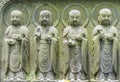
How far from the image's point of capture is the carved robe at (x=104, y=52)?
9.07 m

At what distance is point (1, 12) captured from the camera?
951 centimetres

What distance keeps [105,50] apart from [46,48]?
1014 millimetres

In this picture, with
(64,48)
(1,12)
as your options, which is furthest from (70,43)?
(1,12)

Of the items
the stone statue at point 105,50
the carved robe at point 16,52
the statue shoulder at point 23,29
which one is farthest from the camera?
the statue shoulder at point 23,29

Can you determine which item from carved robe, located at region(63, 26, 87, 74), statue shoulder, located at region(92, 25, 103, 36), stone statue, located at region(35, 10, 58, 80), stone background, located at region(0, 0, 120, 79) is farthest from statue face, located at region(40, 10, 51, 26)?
statue shoulder, located at region(92, 25, 103, 36)

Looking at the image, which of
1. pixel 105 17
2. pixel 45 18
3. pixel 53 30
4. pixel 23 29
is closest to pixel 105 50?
pixel 105 17

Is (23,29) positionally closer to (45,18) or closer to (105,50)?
(45,18)

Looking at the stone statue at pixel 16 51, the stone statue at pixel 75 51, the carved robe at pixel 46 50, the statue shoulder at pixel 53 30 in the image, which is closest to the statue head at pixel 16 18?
the stone statue at pixel 16 51

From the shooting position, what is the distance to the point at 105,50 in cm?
912

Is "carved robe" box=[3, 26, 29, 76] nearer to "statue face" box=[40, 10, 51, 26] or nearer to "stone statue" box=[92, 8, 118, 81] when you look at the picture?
"statue face" box=[40, 10, 51, 26]

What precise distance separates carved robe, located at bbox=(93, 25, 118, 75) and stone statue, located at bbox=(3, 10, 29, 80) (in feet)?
3.94

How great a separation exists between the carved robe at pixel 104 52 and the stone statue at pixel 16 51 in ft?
3.94

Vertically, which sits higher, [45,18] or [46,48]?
[45,18]

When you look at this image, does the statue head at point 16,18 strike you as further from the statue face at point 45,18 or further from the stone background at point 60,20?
the statue face at point 45,18
